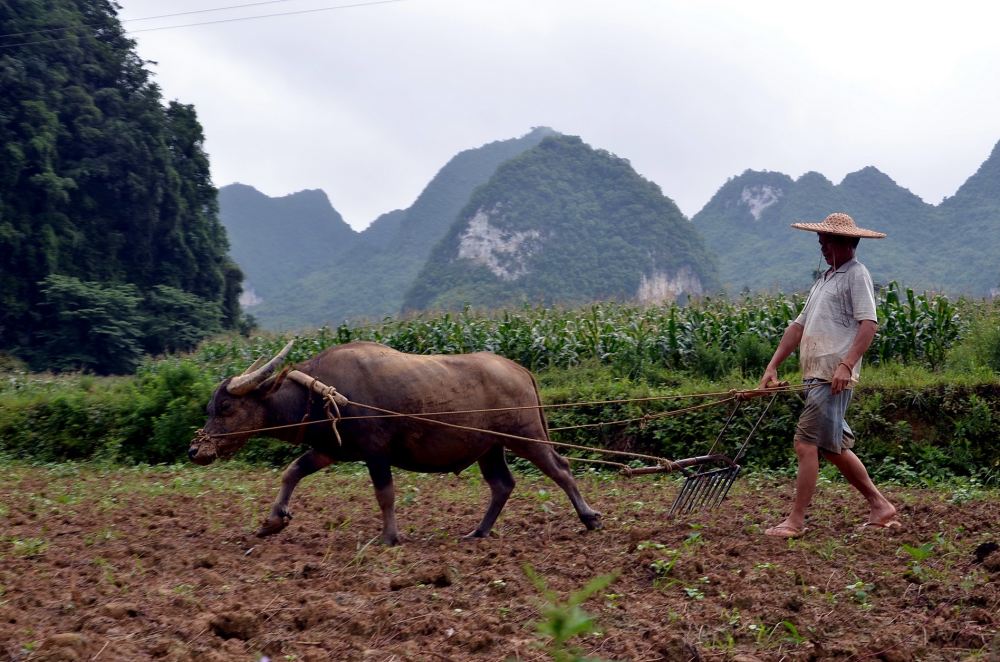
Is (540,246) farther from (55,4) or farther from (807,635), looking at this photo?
(807,635)

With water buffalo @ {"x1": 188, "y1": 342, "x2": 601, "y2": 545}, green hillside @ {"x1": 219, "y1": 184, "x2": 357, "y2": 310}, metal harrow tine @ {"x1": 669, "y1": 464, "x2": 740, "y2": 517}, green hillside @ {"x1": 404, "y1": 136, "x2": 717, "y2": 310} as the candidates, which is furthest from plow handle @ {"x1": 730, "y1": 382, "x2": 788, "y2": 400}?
green hillside @ {"x1": 219, "y1": 184, "x2": 357, "y2": 310}

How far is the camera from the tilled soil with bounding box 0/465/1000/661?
3.67 m

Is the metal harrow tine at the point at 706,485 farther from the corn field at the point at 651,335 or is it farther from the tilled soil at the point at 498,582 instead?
the corn field at the point at 651,335

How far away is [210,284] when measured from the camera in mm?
37750

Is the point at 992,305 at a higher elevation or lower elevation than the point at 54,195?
lower

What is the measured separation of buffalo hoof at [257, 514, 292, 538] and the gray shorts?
11.8 ft

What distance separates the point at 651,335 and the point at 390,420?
27.1 ft

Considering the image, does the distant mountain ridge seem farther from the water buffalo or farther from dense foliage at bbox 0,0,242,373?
the water buffalo

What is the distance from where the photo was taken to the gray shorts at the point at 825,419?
5.79 m

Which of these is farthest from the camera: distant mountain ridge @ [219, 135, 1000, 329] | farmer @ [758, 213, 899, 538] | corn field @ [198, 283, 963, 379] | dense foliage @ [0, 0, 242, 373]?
distant mountain ridge @ [219, 135, 1000, 329]

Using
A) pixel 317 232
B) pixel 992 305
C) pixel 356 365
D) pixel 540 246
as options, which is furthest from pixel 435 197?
pixel 356 365

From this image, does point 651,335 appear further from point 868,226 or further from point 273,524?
point 868,226

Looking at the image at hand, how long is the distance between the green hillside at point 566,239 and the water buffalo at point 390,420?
52.3m

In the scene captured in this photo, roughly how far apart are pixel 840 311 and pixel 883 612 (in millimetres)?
2354
